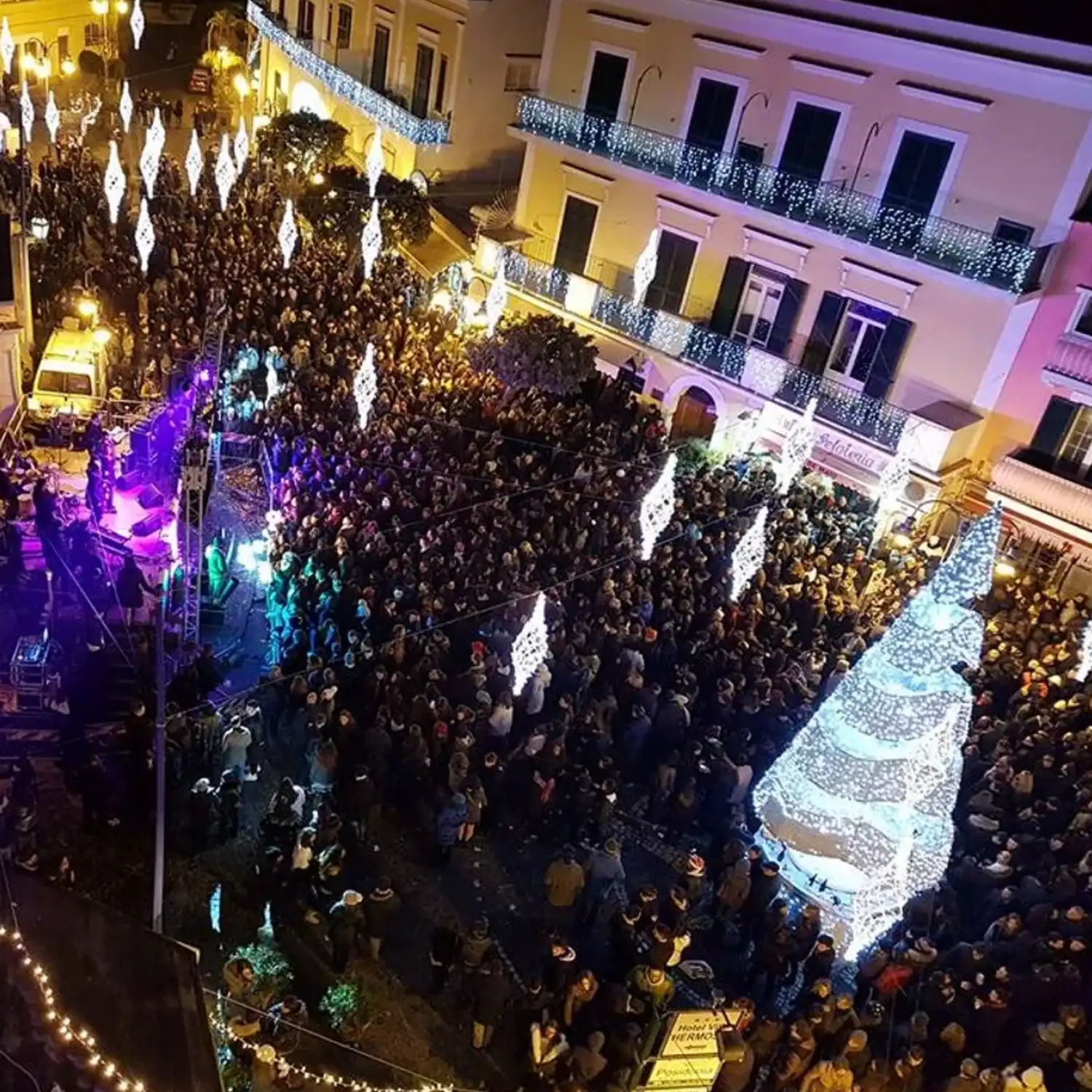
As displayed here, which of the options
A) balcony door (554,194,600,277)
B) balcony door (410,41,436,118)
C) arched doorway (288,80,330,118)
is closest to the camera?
balcony door (554,194,600,277)

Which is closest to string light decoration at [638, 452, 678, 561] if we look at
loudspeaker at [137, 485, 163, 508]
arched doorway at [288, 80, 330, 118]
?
loudspeaker at [137, 485, 163, 508]

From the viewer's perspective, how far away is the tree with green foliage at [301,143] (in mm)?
28625

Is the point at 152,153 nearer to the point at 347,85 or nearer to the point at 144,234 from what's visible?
the point at 144,234

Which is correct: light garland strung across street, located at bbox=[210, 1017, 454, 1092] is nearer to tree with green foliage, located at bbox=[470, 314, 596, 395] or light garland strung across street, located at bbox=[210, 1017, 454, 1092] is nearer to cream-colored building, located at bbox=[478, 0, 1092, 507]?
tree with green foliage, located at bbox=[470, 314, 596, 395]

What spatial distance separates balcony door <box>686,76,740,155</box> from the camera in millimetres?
21750

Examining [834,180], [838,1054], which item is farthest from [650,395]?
[838,1054]

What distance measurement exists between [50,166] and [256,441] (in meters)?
13.4

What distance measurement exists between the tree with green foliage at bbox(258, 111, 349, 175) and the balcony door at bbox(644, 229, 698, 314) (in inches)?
A: 411

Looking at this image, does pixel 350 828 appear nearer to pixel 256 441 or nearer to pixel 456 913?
pixel 456 913

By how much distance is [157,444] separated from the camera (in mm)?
18281

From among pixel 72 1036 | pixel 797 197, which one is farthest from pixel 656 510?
pixel 72 1036

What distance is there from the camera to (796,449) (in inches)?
720

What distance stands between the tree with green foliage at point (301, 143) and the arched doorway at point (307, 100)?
397 centimetres

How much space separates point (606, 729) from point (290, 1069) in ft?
17.7
